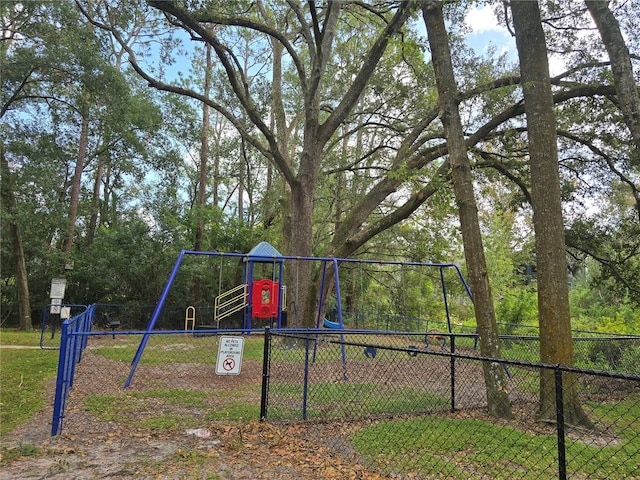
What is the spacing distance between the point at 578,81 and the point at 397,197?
14.1m

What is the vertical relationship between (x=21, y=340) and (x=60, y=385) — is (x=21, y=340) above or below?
below

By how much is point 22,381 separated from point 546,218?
8799 millimetres

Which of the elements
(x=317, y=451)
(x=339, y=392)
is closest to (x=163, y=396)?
(x=339, y=392)

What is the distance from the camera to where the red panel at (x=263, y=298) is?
507 inches


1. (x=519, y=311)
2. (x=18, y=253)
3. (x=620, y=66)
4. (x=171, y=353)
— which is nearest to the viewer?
(x=620, y=66)

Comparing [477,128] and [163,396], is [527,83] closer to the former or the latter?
[477,128]

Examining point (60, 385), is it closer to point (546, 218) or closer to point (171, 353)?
point (171, 353)

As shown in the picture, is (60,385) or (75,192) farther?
(75,192)

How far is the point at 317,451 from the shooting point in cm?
455

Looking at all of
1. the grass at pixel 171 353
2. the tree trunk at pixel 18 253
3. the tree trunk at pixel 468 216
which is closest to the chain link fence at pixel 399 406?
the grass at pixel 171 353

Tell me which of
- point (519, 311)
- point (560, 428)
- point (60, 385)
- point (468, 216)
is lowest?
point (60, 385)

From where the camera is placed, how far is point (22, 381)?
7.59 metres

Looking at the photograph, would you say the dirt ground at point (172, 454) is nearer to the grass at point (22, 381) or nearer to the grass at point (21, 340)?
the grass at point (22, 381)

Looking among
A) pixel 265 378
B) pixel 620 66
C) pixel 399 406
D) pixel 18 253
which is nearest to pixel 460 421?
pixel 399 406
